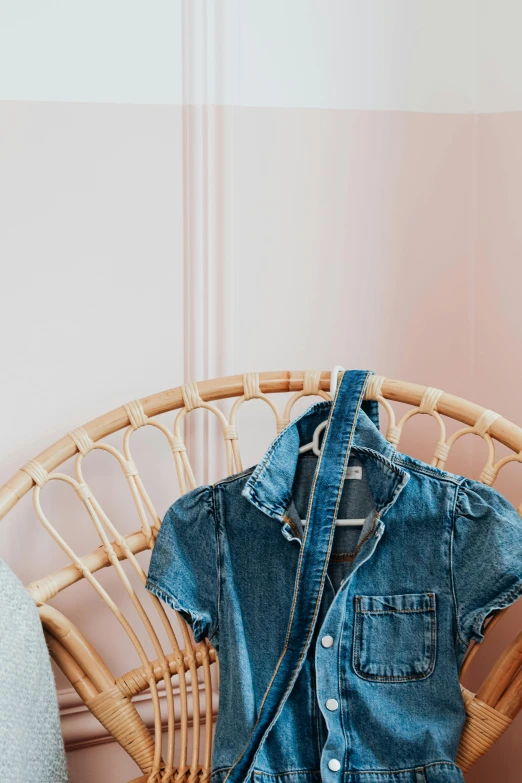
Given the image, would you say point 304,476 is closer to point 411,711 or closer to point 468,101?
point 411,711

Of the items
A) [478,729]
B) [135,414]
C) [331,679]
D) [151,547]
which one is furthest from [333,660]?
[135,414]

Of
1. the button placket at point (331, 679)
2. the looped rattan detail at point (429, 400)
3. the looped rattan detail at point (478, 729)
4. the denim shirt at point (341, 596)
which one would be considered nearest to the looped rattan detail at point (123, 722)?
the denim shirt at point (341, 596)

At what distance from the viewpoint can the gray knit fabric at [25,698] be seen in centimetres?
81

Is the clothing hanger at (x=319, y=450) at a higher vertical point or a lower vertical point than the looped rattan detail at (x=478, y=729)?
higher

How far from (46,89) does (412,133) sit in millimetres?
601

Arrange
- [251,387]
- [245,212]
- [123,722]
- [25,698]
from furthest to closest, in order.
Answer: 1. [245,212]
2. [251,387]
3. [123,722]
4. [25,698]

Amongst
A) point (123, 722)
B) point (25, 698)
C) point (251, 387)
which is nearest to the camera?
point (25, 698)

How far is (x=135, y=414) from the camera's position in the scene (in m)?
1.06

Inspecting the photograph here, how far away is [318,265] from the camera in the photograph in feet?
4.12

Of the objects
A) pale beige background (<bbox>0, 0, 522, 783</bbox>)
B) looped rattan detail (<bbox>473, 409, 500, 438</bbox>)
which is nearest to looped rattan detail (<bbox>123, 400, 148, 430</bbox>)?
pale beige background (<bbox>0, 0, 522, 783</bbox>)

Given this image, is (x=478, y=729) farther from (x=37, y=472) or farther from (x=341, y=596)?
(x=37, y=472)

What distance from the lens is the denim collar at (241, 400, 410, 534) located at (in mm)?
927

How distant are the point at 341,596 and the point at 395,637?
0.27 ft

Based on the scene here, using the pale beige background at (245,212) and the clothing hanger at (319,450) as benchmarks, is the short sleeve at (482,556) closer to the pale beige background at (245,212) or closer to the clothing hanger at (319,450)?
the clothing hanger at (319,450)
